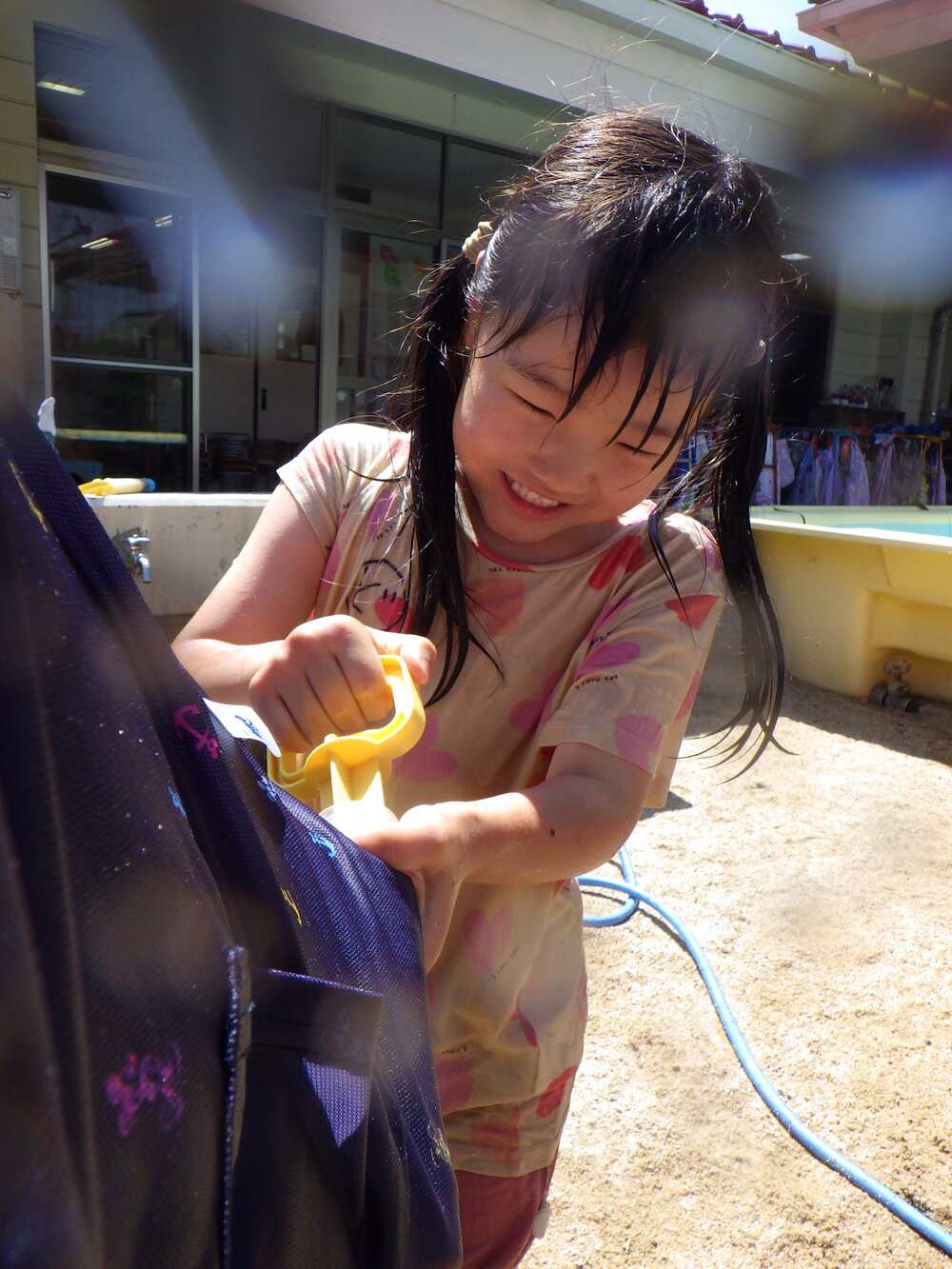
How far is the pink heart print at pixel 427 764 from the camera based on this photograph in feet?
3.39

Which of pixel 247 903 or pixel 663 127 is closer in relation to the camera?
pixel 247 903

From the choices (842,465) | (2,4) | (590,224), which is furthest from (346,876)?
(842,465)

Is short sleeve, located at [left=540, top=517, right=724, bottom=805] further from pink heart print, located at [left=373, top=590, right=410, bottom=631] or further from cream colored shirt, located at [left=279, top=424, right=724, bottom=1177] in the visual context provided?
pink heart print, located at [left=373, top=590, right=410, bottom=631]

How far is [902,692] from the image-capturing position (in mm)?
4652

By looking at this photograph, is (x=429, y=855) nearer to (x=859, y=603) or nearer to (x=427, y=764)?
(x=427, y=764)

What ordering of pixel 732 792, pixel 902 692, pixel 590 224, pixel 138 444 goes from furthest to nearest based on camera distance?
pixel 138 444 → pixel 902 692 → pixel 732 792 → pixel 590 224

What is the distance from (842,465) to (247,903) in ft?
29.8

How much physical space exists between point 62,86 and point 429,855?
6532 mm

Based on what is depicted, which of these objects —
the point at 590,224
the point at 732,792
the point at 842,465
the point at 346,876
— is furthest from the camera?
the point at 842,465

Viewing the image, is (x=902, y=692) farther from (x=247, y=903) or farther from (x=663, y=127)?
(x=247, y=903)

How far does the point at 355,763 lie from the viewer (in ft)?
2.22

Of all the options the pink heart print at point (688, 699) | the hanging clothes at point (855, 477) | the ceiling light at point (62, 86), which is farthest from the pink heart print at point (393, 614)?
the hanging clothes at point (855, 477)

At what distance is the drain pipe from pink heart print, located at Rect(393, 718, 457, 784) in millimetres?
11069

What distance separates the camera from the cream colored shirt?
0.98m
